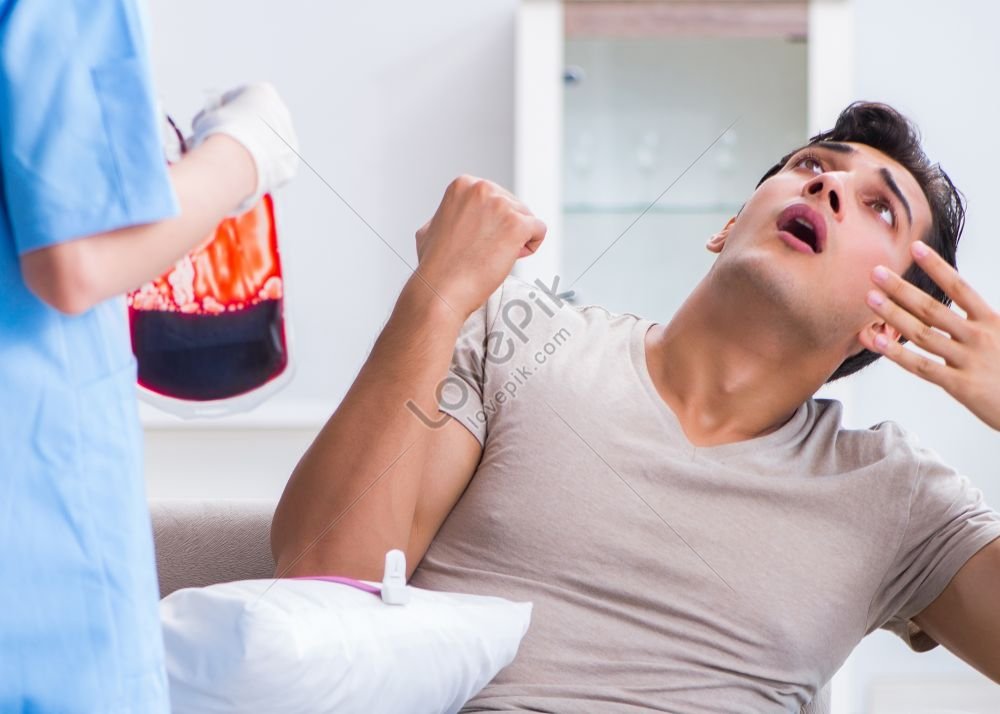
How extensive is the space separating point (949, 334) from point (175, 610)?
777 millimetres

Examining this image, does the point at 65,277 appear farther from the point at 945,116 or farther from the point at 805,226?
the point at 945,116

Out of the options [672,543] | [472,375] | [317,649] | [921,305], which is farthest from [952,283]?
[317,649]

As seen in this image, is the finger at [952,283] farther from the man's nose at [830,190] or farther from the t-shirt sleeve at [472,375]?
the t-shirt sleeve at [472,375]

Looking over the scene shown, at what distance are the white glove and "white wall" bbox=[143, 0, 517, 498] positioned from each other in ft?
6.23

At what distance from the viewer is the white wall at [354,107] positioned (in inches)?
104

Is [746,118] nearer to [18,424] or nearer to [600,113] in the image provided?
[600,113]

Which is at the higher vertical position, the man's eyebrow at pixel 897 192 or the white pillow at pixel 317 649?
the man's eyebrow at pixel 897 192

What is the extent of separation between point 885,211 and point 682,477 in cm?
40

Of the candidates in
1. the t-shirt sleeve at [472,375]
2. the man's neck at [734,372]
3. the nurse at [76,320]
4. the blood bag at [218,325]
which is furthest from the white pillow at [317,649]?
the blood bag at [218,325]

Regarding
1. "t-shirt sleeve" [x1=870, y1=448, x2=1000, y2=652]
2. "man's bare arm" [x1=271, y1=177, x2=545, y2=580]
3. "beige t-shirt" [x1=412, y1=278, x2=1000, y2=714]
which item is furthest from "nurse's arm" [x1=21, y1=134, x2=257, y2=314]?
"t-shirt sleeve" [x1=870, y1=448, x2=1000, y2=652]

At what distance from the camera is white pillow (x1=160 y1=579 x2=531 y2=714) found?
757 mm

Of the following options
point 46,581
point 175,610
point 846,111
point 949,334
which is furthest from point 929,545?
point 46,581

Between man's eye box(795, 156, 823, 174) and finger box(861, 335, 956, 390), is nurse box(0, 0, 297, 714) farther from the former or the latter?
man's eye box(795, 156, 823, 174)

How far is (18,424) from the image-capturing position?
61 centimetres
